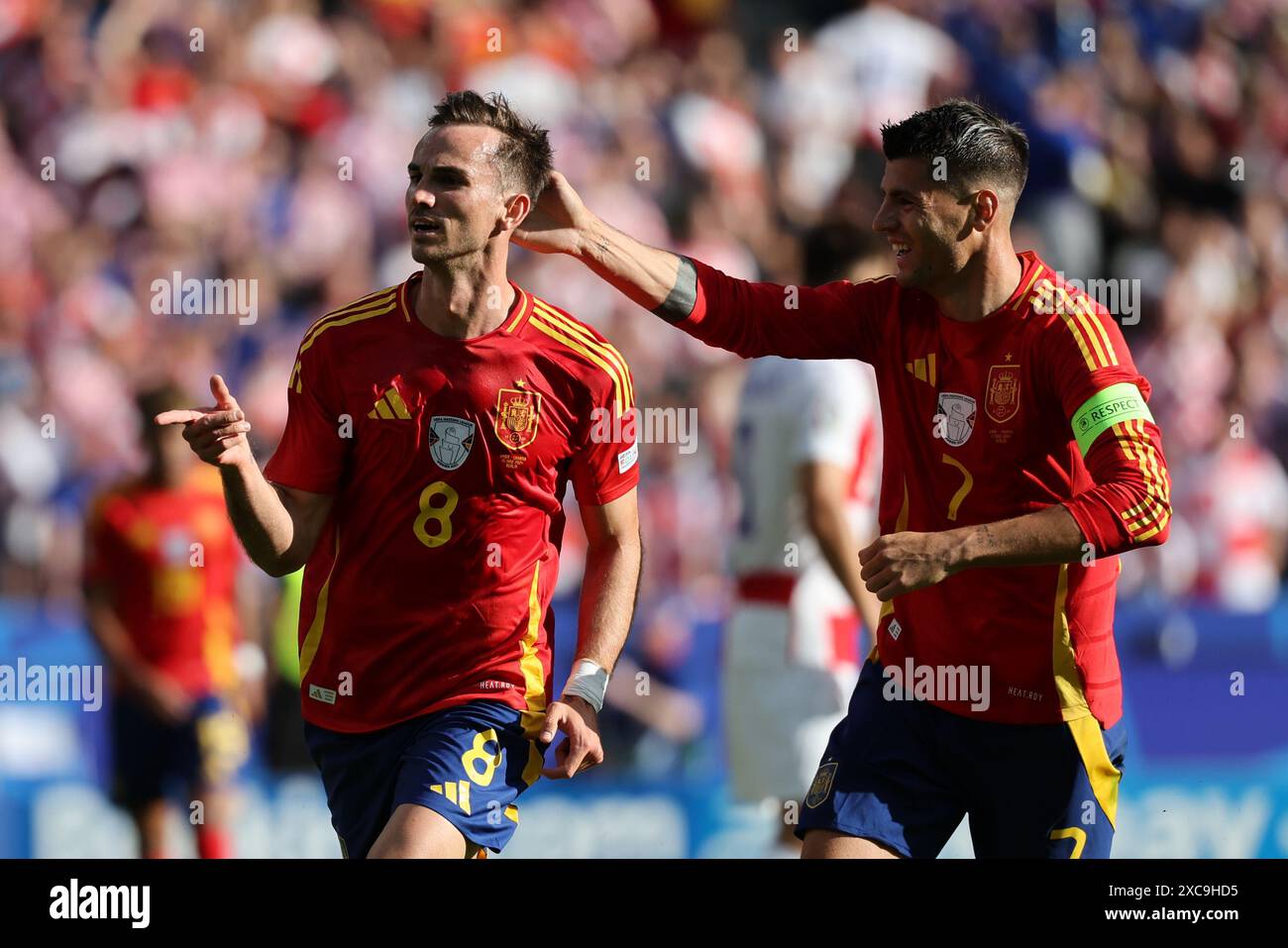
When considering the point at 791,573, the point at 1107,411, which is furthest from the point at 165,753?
the point at 1107,411

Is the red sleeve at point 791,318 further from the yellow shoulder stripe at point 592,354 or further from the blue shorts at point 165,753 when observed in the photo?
the blue shorts at point 165,753

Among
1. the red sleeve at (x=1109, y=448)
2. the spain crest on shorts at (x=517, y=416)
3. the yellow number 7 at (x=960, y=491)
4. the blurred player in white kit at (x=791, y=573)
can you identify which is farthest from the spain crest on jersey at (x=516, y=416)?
the blurred player in white kit at (x=791, y=573)

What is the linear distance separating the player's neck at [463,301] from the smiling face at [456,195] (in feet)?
0.22

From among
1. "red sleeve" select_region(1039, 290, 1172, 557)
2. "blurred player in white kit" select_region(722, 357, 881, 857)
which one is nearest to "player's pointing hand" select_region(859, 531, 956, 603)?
"red sleeve" select_region(1039, 290, 1172, 557)

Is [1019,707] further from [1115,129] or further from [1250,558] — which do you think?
[1115,129]

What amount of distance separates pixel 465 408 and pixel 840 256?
2.19 m

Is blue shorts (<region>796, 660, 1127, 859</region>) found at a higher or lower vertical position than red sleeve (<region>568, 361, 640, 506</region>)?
lower

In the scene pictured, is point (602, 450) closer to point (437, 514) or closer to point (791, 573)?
point (437, 514)

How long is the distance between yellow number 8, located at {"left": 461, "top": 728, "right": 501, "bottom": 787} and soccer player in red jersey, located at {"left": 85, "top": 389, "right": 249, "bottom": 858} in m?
3.29

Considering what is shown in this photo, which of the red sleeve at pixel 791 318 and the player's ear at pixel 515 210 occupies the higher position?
the player's ear at pixel 515 210

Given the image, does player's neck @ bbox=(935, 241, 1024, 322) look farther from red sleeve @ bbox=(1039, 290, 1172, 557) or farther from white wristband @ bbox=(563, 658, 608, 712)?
white wristband @ bbox=(563, 658, 608, 712)

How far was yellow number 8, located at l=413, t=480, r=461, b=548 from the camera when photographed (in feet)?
14.8

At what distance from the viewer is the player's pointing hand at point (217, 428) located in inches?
157

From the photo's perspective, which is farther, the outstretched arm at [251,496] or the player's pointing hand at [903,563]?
the outstretched arm at [251,496]
